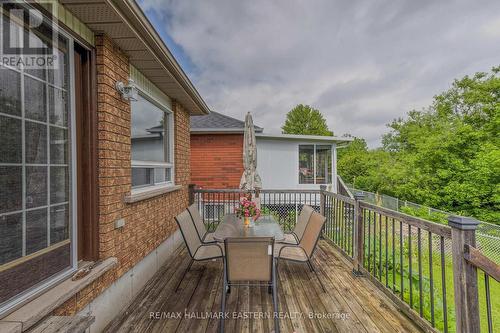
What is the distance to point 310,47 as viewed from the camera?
9508mm

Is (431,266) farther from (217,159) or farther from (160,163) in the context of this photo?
(217,159)

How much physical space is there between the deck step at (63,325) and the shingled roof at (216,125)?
753cm

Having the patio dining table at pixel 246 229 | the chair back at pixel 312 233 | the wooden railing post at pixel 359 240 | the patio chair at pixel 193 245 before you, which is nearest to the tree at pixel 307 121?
the patio dining table at pixel 246 229

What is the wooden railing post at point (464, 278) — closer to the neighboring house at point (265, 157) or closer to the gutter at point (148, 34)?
the gutter at point (148, 34)

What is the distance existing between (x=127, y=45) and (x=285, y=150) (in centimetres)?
785

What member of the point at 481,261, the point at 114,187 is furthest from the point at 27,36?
the point at 481,261

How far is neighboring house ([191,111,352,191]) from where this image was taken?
29.9 ft

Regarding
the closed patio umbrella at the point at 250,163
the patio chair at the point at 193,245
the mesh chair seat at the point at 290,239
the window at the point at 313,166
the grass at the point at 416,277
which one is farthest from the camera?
the window at the point at 313,166

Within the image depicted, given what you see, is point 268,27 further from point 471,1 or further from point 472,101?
point 472,101

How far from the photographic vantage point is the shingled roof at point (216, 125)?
29.0 feet

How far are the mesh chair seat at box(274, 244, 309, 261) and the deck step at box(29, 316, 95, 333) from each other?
2091 millimetres

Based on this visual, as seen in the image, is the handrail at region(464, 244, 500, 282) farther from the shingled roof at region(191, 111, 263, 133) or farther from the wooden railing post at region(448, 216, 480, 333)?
the shingled roof at region(191, 111, 263, 133)

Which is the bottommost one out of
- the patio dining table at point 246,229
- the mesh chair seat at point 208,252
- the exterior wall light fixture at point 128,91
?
the mesh chair seat at point 208,252

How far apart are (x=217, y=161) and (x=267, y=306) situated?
691 centimetres
